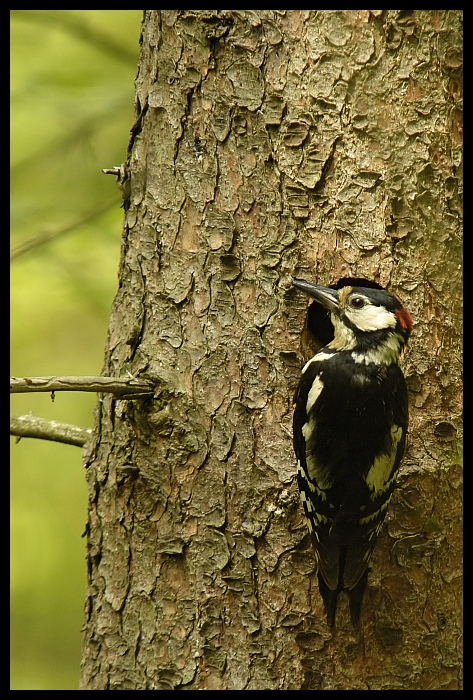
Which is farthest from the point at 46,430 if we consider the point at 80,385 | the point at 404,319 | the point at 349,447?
the point at 404,319

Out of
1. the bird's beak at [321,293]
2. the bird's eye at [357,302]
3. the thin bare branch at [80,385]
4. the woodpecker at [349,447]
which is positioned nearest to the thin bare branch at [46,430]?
the thin bare branch at [80,385]

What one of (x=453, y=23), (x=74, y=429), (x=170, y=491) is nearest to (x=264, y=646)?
(x=170, y=491)

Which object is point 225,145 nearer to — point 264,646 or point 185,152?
point 185,152

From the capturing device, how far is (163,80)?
267 centimetres

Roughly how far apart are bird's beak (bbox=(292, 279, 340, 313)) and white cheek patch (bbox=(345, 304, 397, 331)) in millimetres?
82

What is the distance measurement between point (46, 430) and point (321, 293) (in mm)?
1119

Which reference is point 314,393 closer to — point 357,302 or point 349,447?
point 349,447

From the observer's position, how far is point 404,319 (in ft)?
8.10

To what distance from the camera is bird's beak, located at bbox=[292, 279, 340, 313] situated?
2463mm

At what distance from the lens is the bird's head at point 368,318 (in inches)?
97.4

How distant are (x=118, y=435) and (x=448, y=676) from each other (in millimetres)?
1404

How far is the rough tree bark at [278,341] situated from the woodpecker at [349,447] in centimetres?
8

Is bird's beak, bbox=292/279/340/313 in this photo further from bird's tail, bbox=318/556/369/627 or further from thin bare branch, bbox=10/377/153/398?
bird's tail, bbox=318/556/369/627

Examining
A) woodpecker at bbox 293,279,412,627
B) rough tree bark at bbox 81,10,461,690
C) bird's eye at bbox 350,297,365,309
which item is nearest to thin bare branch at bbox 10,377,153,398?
rough tree bark at bbox 81,10,461,690
